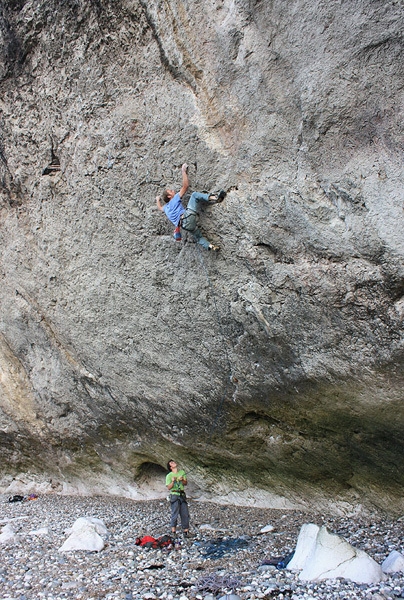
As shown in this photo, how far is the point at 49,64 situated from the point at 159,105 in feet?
7.45

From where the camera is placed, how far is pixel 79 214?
746cm

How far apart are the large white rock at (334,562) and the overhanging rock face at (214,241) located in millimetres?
1610

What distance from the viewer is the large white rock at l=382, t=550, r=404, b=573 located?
16.3ft

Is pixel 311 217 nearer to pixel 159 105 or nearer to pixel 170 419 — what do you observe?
pixel 159 105

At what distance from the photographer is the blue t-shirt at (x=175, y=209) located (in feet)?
20.3

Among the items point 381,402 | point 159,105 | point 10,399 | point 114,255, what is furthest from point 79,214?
point 381,402

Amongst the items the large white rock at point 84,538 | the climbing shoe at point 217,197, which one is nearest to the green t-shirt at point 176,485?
the large white rock at point 84,538

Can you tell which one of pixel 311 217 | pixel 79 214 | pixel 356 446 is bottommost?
pixel 356 446

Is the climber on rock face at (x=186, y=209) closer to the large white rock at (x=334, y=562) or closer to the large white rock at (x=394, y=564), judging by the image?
the large white rock at (x=334, y=562)

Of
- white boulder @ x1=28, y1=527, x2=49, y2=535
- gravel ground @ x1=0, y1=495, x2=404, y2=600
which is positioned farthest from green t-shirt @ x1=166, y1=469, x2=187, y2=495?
white boulder @ x1=28, y1=527, x2=49, y2=535

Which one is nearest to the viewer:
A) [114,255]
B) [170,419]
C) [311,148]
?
[311,148]

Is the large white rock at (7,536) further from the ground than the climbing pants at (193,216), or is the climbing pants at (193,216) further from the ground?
the climbing pants at (193,216)

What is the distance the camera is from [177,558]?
5930 millimetres

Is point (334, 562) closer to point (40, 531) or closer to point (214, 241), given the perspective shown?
point (214, 241)
